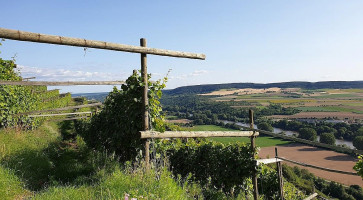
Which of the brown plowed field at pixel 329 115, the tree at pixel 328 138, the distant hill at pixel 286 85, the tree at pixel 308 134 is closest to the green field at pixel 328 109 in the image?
the brown plowed field at pixel 329 115

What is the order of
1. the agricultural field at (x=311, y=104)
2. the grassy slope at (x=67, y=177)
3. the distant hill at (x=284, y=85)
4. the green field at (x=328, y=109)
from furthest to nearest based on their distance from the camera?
the distant hill at (x=284, y=85)
the green field at (x=328, y=109)
the agricultural field at (x=311, y=104)
the grassy slope at (x=67, y=177)

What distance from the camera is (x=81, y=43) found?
4.07 m

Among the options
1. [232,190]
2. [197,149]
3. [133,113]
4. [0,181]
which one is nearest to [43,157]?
[0,181]

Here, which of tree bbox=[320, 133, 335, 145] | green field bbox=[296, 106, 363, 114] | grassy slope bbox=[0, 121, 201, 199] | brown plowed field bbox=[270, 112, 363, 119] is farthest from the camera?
green field bbox=[296, 106, 363, 114]

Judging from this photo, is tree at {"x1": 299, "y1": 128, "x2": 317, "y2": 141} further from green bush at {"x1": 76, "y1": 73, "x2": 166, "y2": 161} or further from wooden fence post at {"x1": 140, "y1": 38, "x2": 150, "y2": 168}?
wooden fence post at {"x1": 140, "y1": 38, "x2": 150, "y2": 168}

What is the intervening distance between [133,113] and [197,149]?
411 centimetres

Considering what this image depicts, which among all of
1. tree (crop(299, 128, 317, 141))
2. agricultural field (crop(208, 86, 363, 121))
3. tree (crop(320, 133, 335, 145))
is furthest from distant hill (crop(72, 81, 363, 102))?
tree (crop(320, 133, 335, 145))

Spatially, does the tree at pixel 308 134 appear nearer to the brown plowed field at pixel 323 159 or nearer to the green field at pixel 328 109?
the brown plowed field at pixel 323 159

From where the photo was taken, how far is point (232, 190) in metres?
7.89

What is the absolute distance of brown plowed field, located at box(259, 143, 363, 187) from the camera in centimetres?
4397

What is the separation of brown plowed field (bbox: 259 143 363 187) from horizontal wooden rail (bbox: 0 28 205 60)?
40996 millimetres

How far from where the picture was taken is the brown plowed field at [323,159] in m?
44.0

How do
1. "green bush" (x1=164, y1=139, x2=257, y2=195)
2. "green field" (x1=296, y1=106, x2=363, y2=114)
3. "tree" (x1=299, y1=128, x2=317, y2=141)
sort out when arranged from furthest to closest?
"green field" (x1=296, y1=106, x2=363, y2=114) → "tree" (x1=299, y1=128, x2=317, y2=141) → "green bush" (x1=164, y1=139, x2=257, y2=195)

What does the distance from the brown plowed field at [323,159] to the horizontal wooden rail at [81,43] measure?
41.0m
